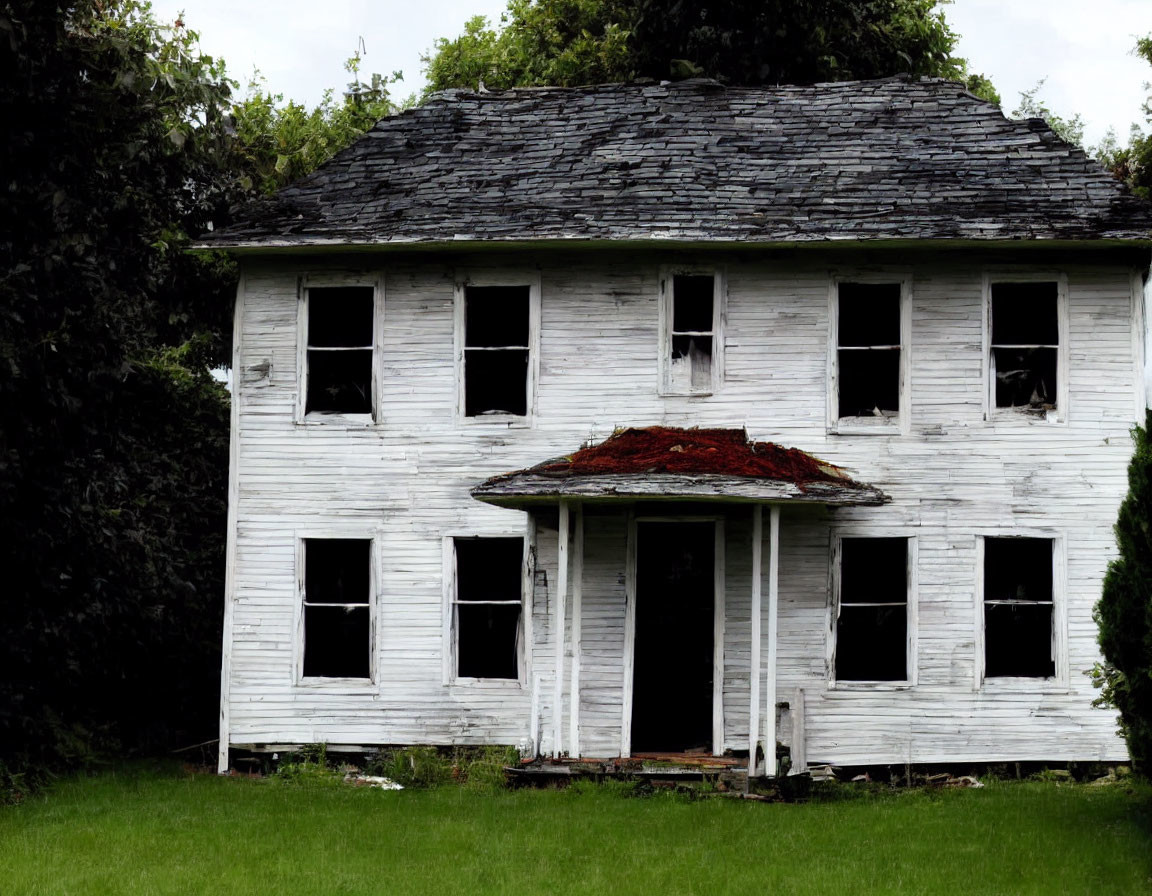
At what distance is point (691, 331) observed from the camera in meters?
16.6

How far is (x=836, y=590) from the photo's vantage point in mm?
16078

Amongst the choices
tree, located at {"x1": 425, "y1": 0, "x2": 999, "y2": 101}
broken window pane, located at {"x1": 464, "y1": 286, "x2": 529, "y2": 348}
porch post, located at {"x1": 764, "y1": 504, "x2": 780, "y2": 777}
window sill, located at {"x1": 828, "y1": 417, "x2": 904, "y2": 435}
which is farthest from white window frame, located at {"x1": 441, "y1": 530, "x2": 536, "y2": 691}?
tree, located at {"x1": 425, "y1": 0, "x2": 999, "y2": 101}

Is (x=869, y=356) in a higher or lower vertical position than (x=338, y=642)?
higher

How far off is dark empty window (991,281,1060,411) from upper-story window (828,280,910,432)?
99 centimetres

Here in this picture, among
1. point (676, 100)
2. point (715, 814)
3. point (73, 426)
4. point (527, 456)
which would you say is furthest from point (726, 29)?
point (715, 814)

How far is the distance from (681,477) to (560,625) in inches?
78.5

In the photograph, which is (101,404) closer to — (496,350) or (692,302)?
(496,350)

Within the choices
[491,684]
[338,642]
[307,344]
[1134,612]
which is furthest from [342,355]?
[1134,612]

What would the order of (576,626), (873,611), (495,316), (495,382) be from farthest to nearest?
1. (495,316)
2. (495,382)
3. (873,611)
4. (576,626)

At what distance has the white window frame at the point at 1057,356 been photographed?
16.1 m

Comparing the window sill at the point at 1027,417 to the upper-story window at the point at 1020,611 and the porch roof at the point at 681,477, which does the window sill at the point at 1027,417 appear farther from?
the porch roof at the point at 681,477

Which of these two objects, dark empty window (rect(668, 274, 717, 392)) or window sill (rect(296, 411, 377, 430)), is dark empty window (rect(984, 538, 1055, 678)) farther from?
window sill (rect(296, 411, 377, 430))

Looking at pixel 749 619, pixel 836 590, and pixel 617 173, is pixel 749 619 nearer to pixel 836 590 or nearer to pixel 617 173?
pixel 836 590

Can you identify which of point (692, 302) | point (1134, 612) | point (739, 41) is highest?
point (739, 41)
